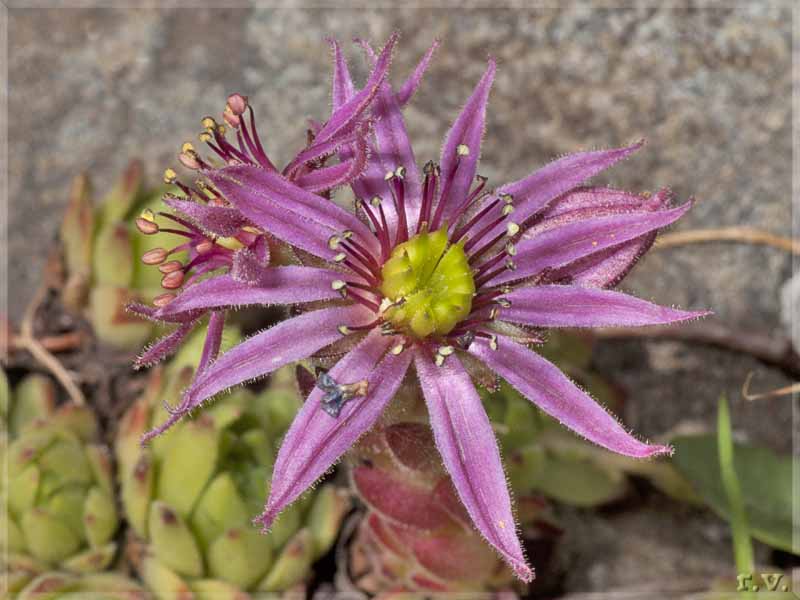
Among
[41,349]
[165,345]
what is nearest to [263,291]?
[165,345]

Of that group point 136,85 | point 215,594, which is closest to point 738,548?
point 215,594

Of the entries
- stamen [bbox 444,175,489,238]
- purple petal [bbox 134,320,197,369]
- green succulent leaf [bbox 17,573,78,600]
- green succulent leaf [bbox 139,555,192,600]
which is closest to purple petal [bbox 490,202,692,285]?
stamen [bbox 444,175,489,238]

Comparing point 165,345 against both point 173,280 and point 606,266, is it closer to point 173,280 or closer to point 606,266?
point 173,280

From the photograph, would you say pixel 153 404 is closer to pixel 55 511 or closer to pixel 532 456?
pixel 55 511

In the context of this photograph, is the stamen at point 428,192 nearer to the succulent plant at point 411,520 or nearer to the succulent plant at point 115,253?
the succulent plant at point 411,520

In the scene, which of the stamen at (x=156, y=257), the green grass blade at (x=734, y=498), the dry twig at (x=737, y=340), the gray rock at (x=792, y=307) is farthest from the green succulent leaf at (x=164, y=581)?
the gray rock at (x=792, y=307)

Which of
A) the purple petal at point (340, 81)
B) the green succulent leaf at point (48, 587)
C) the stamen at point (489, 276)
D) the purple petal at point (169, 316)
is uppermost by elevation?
the purple petal at point (340, 81)

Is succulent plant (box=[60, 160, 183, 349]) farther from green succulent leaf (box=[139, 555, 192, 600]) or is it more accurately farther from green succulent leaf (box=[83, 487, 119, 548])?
green succulent leaf (box=[139, 555, 192, 600])
